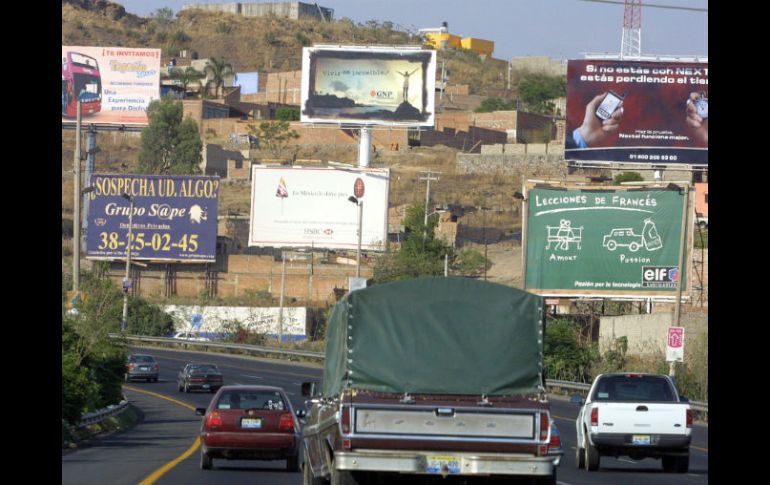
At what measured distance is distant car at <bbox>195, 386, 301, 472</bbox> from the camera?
24.4 m

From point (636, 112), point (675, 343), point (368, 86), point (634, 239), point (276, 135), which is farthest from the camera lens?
point (276, 135)

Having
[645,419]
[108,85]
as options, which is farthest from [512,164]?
[645,419]

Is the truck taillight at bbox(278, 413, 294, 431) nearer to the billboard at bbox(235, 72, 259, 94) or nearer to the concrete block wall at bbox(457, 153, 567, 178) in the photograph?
the concrete block wall at bbox(457, 153, 567, 178)

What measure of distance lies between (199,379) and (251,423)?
30.3m

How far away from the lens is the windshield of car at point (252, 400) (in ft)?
81.5

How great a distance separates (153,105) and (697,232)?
63920 mm

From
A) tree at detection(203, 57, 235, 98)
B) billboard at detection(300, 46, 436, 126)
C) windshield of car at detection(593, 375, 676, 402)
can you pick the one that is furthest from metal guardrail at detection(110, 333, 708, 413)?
tree at detection(203, 57, 235, 98)

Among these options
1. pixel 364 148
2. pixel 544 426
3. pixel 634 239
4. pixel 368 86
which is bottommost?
pixel 544 426

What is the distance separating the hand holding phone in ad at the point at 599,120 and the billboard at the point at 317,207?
1231 cm

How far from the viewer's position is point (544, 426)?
15.8 metres

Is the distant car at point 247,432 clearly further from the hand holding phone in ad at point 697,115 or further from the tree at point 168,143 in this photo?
the tree at point 168,143

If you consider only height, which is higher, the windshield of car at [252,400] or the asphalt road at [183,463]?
the windshield of car at [252,400]

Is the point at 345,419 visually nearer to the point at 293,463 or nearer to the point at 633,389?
the point at 293,463

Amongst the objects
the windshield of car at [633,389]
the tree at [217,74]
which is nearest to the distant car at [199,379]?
the windshield of car at [633,389]
